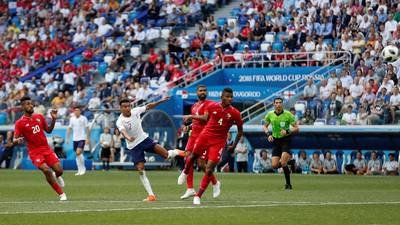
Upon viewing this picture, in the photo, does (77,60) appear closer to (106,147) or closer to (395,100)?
(106,147)

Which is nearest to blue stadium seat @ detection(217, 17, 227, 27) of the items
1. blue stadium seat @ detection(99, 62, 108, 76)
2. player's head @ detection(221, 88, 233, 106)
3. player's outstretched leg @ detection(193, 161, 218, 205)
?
blue stadium seat @ detection(99, 62, 108, 76)

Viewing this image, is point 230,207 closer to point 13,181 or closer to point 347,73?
point 13,181

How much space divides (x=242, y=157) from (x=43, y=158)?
18765mm

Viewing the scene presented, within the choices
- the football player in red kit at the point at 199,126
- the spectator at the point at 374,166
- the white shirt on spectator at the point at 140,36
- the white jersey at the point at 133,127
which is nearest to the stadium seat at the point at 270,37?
the white shirt on spectator at the point at 140,36

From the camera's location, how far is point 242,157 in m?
38.5

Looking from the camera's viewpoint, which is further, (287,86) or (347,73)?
(287,86)

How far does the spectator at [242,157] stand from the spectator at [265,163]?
25.4 inches

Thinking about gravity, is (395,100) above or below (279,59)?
below

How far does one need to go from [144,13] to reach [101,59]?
3.35m

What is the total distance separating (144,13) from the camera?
5078 cm

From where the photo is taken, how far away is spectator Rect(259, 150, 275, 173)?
37.7 meters

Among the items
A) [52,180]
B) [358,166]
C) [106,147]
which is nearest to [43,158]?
[52,180]

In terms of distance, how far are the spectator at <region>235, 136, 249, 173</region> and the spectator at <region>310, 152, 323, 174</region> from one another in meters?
2.86

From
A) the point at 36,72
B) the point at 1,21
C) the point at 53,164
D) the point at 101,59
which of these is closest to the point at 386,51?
the point at 53,164
